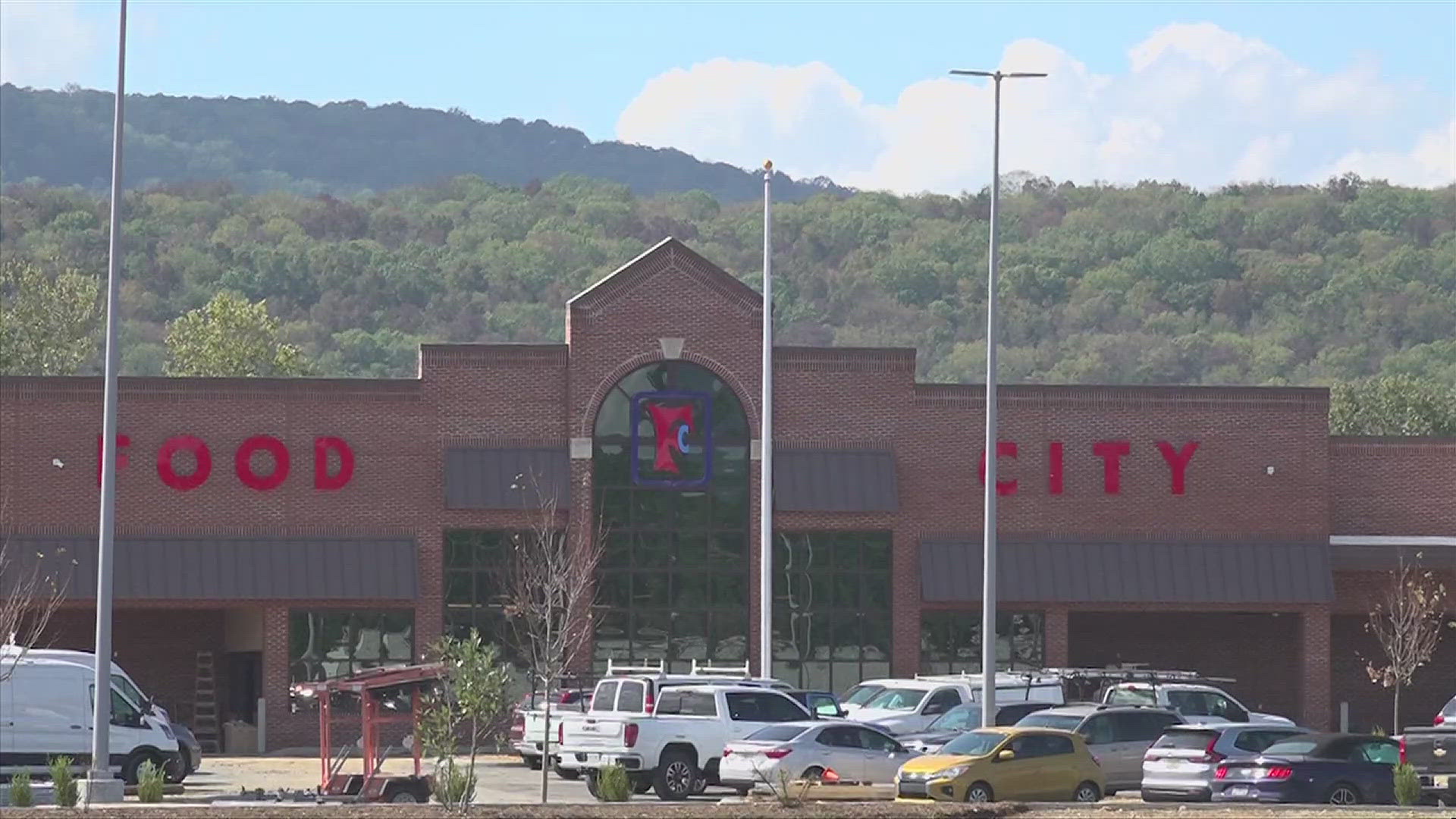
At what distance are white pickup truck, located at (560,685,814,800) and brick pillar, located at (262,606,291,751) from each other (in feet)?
46.7

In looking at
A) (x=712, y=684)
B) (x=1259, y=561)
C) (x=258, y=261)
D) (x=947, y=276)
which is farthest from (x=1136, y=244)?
(x=712, y=684)

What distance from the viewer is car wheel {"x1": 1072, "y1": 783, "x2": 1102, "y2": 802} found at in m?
34.9

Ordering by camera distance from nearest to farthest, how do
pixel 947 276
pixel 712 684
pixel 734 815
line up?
pixel 734 815 → pixel 712 684 → pixel 947 276

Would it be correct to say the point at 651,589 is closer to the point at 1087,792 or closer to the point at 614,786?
the point at 1087,792

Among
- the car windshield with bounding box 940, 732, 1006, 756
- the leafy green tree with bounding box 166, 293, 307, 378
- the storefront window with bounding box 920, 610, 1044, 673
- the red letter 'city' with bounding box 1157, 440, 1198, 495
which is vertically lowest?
the car windshield with bounding box 940, 732, 1006, 756

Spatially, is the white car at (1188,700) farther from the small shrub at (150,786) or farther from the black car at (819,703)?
the small shrub at (150,786)

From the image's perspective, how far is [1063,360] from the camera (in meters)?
140

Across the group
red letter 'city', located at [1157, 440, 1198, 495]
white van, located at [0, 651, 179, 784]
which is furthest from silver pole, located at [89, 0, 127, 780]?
red letter 'city', located at [1157, 440, 1198, 495]

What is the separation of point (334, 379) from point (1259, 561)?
69.5ft

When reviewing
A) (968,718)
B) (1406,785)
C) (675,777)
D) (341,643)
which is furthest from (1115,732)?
(341,643)

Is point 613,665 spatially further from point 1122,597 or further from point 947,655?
point 1122,597

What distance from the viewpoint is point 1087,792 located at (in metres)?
35.0

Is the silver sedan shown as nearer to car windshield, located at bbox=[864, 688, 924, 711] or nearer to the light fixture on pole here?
car windshield, located at bbox=[864, 688, 924, 711]

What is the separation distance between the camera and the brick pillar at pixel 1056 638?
5300cm
